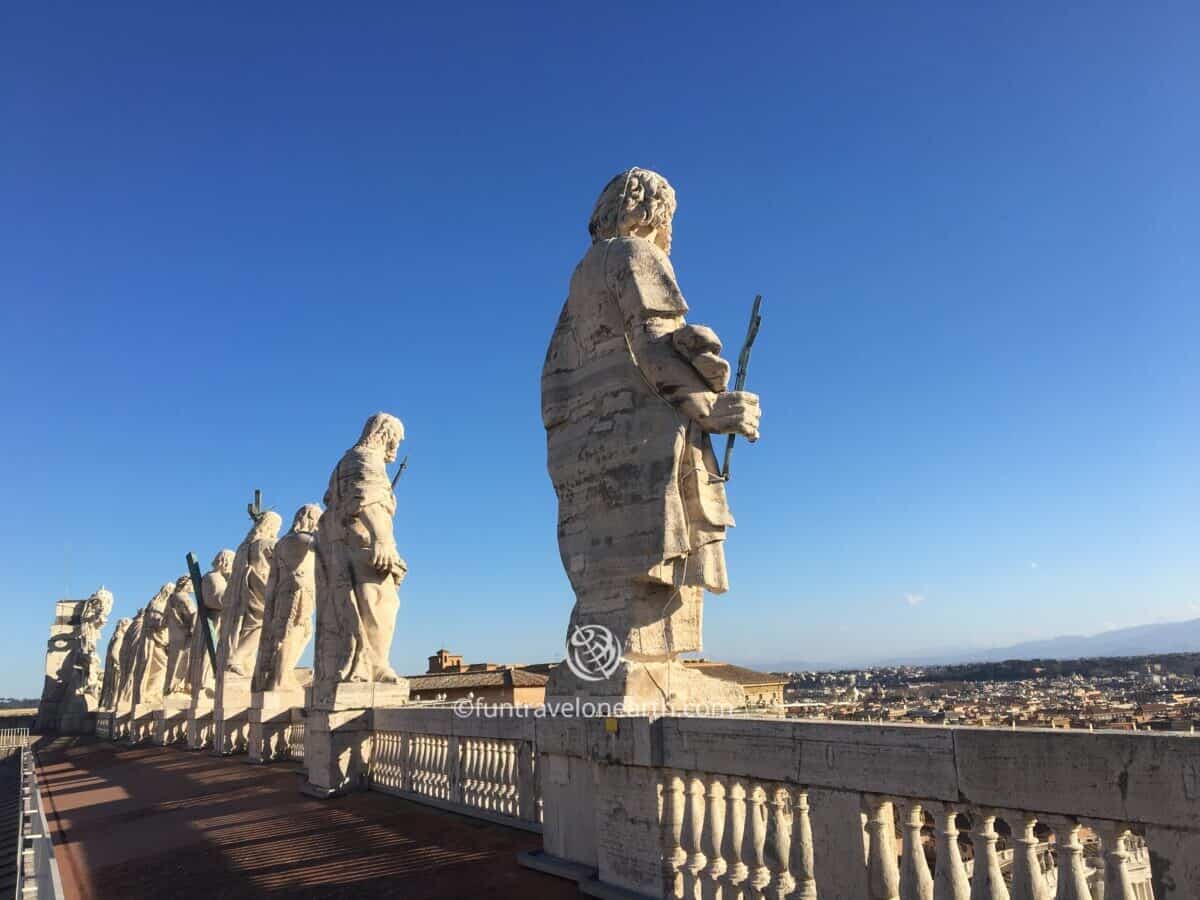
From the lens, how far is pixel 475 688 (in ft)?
82.8

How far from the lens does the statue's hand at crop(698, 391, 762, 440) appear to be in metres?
4.82

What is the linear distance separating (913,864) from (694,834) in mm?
1339

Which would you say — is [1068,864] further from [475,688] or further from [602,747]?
[475,688]

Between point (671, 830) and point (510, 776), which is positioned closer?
point (671, 830)

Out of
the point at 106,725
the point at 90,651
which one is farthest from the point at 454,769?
the point at 90,651

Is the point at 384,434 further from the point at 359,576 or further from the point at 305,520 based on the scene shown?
the point at 305,520

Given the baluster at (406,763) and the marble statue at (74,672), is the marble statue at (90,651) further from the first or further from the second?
the baluster at (406,763)

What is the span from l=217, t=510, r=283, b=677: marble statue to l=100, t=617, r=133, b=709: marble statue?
1595 cm

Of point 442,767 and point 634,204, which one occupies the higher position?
point 634,204

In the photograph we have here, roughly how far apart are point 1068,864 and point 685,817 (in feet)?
6.62

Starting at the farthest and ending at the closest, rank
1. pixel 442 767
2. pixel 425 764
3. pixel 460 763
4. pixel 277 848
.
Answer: pixel 425 764 → pixel 442 767 → pixel 460 763 → pixel 277 848

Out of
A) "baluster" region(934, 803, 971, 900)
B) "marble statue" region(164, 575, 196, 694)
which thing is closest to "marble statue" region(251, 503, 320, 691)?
"marble statue" region(164, 575, 196, 694)

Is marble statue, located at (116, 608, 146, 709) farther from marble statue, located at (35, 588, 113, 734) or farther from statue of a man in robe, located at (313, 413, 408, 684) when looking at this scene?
statue of a man in robe, located at (313, 413, 408, 684)

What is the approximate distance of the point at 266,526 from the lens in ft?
52.8
